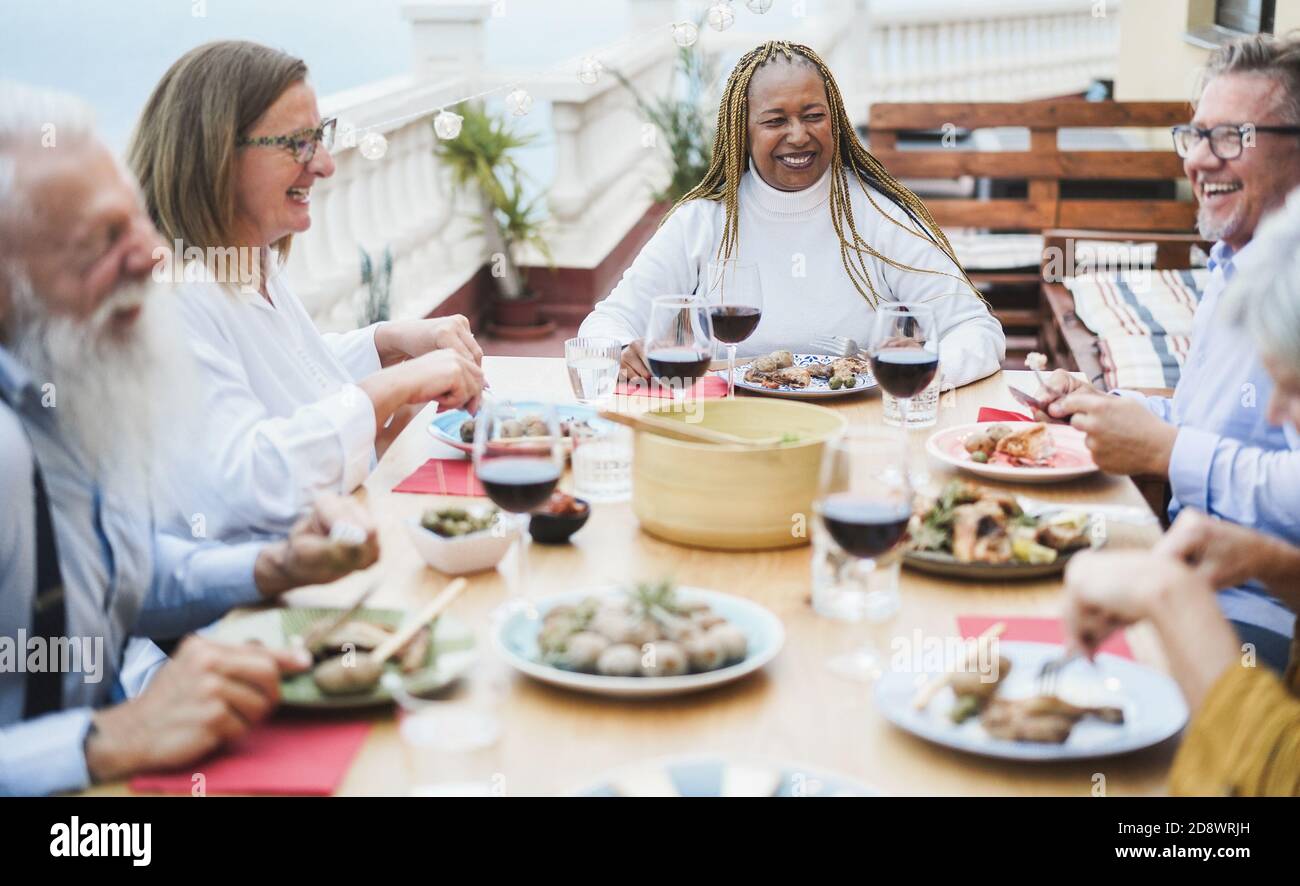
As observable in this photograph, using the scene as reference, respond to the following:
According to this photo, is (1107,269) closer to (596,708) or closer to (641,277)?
(641,277)

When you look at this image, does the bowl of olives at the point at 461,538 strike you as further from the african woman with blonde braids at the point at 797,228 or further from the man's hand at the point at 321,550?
the african woman with blonde braids at the point at 797,228

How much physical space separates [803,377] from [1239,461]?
0.80m

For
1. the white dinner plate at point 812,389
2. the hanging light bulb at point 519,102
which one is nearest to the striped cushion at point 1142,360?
the white dinner plate at point 812,389

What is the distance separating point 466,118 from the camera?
221 inches

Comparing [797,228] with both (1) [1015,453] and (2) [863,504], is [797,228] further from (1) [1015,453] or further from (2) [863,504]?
(2) [863,504]

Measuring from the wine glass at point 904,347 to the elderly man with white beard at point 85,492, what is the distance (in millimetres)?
850

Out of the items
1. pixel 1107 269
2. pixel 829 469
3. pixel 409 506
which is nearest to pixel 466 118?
pixel 1107 269

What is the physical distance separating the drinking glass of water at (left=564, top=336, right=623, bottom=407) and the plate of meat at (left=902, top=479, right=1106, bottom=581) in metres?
0.71

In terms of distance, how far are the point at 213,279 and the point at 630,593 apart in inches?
38.0

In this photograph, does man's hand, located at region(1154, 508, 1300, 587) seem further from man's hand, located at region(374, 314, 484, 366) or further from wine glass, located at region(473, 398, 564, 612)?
man's hand, located at region(374, 314, 484, 366)

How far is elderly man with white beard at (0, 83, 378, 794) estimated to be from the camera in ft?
3.96

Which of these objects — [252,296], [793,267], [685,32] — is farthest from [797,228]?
[252,296]

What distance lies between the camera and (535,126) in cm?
638

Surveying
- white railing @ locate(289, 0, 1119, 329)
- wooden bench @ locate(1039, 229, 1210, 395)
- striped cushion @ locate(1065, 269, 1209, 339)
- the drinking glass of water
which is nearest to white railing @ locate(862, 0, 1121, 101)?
white railing @ locate(289, 0, 1119, 329)
